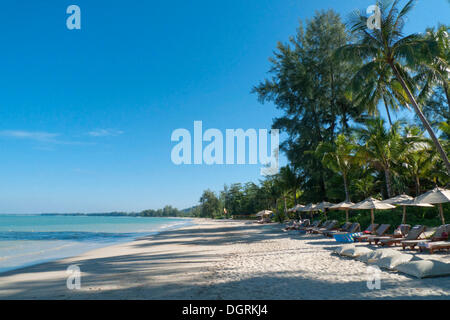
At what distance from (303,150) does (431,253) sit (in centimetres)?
1606

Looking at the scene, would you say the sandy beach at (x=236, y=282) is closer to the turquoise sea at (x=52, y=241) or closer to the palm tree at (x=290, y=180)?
the turquoise sea at (x=52, y=241)

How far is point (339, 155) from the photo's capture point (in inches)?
816

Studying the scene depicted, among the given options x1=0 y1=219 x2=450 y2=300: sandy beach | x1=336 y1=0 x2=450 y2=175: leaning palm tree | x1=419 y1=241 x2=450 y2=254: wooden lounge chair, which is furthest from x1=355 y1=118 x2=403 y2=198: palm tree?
x1=0 y1=219 x2=450 y2=300: sandy beach

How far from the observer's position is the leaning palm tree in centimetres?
1159

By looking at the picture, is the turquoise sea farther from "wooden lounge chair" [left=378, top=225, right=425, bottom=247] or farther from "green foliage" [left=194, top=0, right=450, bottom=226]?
"green foliage" [left=194, top=0, right=450, bottom=226]

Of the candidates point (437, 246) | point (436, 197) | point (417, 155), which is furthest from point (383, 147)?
point (437, 246)

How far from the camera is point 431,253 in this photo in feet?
27.8

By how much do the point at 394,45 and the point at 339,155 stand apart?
31.9ft

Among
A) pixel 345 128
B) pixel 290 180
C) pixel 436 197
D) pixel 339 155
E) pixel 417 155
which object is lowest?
pixel 436 197

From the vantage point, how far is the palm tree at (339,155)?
814 inches

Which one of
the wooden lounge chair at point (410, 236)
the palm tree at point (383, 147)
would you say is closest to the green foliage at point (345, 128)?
the palm tree at point (383, 147)

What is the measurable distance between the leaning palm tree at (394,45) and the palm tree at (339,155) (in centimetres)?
822

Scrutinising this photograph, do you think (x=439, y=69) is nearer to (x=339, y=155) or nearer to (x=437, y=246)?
(x=339, y=155)
